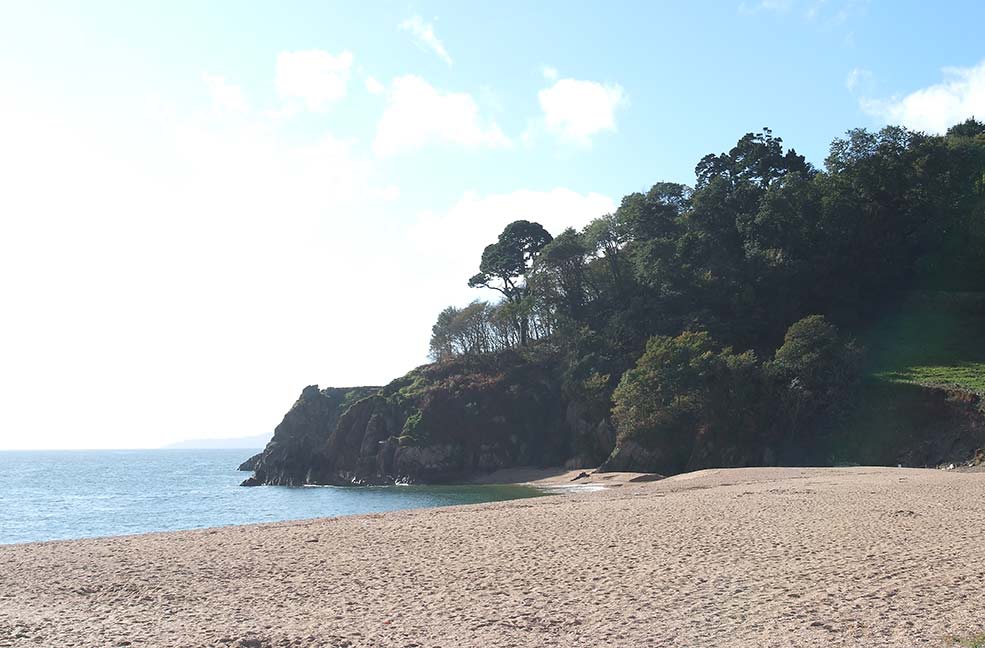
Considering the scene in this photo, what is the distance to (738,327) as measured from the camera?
236 ft

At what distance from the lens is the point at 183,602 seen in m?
16.0

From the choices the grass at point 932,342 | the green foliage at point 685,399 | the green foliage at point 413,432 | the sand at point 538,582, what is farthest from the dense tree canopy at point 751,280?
the sand at point 538,582

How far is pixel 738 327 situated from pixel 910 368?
14895 mm

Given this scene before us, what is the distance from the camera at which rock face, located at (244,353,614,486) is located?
255ft

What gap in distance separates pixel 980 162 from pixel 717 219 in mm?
30575

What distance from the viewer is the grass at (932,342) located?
5922 cm

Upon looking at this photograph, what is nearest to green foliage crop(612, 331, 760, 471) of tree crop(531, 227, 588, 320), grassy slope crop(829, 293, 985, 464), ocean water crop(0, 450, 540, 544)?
grassy slope crop(829, 293, 985, 464)

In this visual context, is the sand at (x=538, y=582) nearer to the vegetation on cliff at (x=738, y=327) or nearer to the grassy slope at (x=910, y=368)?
the grassy slope at (x=910, y=368)

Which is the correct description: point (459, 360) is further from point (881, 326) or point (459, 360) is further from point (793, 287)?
point (881, 326)

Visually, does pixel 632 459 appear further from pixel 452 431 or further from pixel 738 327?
pixel 452 431

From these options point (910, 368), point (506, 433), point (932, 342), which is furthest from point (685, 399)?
point (932, 342)

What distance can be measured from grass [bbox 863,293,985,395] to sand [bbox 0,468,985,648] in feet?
116

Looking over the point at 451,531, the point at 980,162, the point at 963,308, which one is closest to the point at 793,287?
the point at 963,308

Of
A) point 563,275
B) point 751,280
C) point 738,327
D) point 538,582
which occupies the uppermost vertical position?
point 563,275
